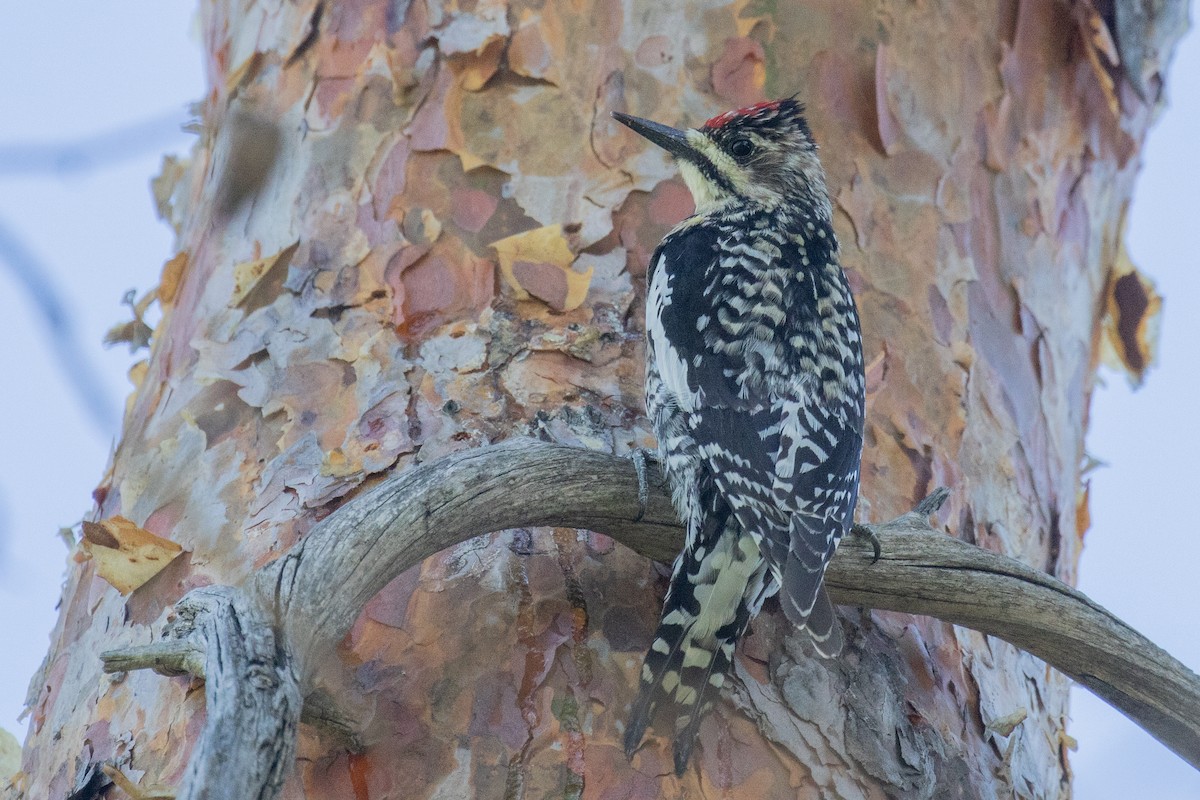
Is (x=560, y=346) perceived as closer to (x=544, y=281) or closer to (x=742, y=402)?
(x=544, y=281)

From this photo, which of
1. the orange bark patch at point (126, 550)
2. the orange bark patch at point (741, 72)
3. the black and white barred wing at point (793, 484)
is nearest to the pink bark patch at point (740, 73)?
the orange bark patch at point (741, 72)

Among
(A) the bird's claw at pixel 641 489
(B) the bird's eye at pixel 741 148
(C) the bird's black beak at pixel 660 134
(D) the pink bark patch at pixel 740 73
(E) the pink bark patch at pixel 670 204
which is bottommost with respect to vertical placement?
(A) the bird's claw at pixel 641 489

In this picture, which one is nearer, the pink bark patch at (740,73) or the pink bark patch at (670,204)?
the pink bark patch at (670,204)

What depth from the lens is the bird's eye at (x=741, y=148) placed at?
3.79 meters

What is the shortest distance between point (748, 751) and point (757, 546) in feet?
1.39

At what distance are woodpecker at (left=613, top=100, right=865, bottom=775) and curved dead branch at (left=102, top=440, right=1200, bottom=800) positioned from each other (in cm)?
13

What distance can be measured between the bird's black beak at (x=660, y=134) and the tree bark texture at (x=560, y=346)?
0.06 m

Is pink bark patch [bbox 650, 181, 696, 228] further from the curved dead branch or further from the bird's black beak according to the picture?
the curved dead branch

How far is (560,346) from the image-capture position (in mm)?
2973

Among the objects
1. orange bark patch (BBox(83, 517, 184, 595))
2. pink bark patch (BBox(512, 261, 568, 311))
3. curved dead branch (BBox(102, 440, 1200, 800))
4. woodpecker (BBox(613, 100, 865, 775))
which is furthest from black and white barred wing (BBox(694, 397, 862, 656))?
orange bark patch (BBox(83, 517, 184, 595))

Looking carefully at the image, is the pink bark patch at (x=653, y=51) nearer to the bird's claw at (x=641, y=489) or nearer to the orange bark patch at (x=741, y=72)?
the orange bark patch at (x=741, y=72)

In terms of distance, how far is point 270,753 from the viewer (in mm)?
1778

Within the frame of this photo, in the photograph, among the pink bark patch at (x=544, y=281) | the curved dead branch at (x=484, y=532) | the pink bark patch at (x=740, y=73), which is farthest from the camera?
the pink bark patch at (x=740, y=73)

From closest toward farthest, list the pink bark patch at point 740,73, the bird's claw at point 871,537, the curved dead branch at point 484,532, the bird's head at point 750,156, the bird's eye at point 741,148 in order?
1. the curved dead branch at point 484,532
2. the bird's claw at point 871,537
3. the bird's head at point 750,156
4. the pink bark patch at point 740,73
5. the bird's eye at point 741,148
